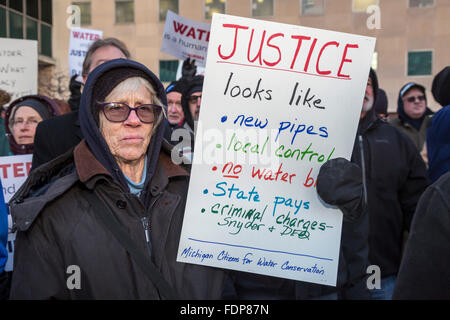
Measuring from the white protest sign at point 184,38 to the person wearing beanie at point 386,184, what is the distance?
355cm

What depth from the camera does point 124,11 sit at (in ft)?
70.1

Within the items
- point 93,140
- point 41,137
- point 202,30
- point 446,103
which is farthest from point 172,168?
point 202,30

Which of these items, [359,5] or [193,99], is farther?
[359,5]

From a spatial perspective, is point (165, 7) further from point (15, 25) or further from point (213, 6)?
point (15, 25)

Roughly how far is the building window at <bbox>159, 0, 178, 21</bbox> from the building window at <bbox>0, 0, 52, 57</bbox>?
180 inches

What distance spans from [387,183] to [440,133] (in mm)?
433

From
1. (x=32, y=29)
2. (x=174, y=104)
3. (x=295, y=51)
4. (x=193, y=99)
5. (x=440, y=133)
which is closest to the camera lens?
(x=295, y=51)

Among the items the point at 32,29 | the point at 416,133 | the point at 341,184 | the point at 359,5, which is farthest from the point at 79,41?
the point at 359,5

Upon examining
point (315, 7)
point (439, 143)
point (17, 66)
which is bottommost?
point (439, 143)

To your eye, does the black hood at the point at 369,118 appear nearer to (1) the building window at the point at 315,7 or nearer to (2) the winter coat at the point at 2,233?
(2) the winter coat at the point at 2,233

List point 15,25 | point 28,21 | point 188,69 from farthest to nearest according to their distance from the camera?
point 28,21, point 15,25, point 188,69

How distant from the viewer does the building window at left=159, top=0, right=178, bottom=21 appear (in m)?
20.7

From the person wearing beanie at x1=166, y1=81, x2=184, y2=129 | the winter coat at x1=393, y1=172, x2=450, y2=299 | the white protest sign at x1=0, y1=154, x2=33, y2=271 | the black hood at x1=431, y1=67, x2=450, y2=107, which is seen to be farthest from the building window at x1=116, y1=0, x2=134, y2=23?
the winter coat at x1=393, y1=172, x2=450, y2=299
